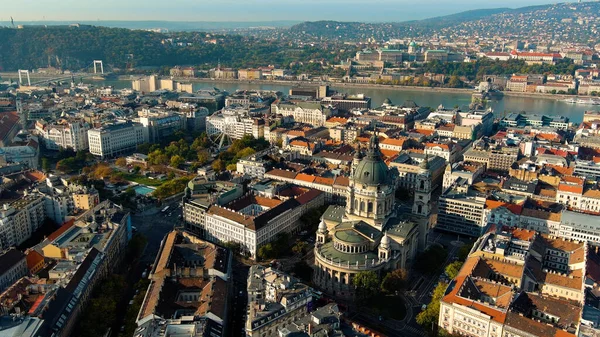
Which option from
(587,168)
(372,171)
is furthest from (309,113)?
(372,171)

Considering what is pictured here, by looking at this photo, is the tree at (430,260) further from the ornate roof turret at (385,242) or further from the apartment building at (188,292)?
the apartment building at (188,292)

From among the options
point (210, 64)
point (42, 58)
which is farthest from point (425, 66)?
point (42, 58)

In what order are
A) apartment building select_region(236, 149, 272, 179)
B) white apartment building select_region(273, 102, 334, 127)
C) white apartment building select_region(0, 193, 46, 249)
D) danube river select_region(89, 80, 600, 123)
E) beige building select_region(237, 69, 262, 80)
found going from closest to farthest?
white apartment building select_region(0, 193, 46, 249) → apartment building select_region(236, 149, 272, 179) → white apartment building select_region(273, 102, 334, 127) → danube river select_region(89, 80, 600, 123) → beige building select_region(237, 69, 262, 80)

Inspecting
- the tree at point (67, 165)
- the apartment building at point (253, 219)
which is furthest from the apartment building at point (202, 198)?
the tree at point (67, 165)

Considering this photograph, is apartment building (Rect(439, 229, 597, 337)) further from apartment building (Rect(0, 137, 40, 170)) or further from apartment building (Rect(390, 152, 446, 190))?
apartment building (Rect(0, 137, 40, 170))

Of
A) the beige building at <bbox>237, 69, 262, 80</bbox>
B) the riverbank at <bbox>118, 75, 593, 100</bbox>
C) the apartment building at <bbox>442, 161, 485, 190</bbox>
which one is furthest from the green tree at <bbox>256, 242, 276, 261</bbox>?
the beige building at <bbox>237, 69, 262, 80</bbox>

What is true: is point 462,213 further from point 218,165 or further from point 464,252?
point 218,165
